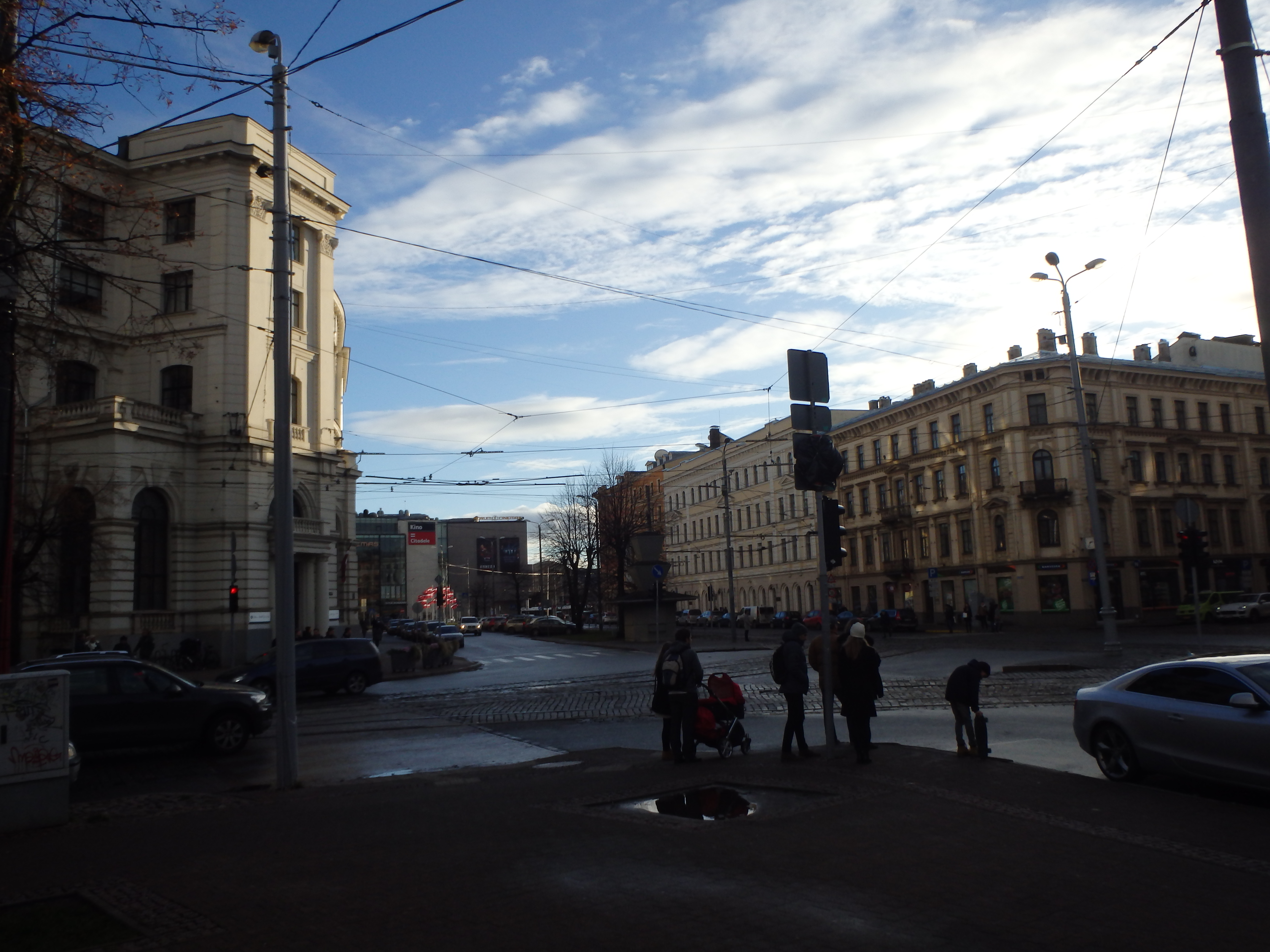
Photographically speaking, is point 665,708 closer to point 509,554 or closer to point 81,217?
point 81,217

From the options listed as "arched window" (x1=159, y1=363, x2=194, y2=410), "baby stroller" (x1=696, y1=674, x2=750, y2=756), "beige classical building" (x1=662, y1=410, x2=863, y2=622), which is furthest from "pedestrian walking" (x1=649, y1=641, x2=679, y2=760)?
"beige classical building" (x1=662, y1=410, x2=863, y2=622)

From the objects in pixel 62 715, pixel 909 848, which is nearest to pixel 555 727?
pixel 62 715

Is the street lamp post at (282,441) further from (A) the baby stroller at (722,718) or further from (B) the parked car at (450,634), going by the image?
(B) the parked car at (450,634)

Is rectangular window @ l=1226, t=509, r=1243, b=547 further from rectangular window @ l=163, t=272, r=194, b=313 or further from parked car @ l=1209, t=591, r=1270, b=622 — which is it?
rectangular window @ l=163, t=272, r=194, b=313

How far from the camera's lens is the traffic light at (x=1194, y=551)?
2583cm

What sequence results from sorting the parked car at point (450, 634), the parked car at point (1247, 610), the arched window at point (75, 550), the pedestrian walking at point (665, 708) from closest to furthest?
the pedestrian walking at point (665, 708), the arched window at point (75, 550), the parked car at point (1247, 610), the parked car at point (450, 634)

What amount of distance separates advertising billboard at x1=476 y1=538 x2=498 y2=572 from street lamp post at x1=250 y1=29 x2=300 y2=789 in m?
112

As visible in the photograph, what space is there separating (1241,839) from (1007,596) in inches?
2045

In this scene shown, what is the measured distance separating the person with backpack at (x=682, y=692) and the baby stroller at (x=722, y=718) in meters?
0.17

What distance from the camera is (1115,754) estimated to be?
10242 millimetres

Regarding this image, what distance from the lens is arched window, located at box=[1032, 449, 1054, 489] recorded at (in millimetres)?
56000

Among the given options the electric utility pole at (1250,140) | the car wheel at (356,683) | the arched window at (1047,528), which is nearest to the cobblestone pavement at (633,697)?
the car wheel at (356,683)

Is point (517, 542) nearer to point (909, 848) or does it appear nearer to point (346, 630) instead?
point (346, 630)

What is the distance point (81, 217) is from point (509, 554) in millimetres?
113309
